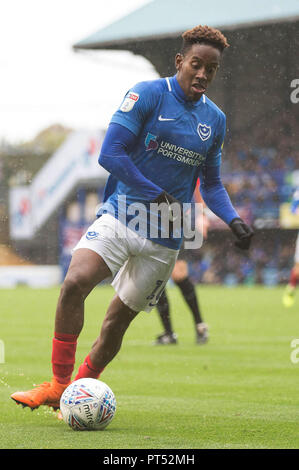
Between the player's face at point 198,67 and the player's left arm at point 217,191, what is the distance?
0.37 m

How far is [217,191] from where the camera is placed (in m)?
5.46

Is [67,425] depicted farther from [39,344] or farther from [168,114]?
[39,344]

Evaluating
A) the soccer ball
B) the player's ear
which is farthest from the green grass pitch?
the player's ear

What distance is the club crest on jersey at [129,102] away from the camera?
4.89m

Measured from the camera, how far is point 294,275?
15.3m

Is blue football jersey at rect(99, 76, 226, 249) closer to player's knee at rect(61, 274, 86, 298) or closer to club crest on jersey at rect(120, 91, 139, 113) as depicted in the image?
club crest on jersey at rect(120, 91, 139, 113)

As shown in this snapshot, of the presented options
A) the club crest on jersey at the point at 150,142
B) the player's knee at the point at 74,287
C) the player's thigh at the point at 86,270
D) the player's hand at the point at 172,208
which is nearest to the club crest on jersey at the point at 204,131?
the club crest on jersey at the point at 150,142

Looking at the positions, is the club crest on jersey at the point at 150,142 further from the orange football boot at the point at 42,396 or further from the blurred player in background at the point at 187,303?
the blurred player in background at the point at 187,303

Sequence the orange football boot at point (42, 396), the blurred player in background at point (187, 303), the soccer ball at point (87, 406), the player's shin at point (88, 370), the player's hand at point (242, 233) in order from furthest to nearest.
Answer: the blurred player in background at point (187, 303) → the player's shin at point (88, 370) → the player's hand at point (242, 233) → the orange football boot at point (42, 396) → the soccer ball at point (87, 406)

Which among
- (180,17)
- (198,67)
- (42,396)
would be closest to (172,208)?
(198,67)

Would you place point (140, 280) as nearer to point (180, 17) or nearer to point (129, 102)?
point (129, 102)
